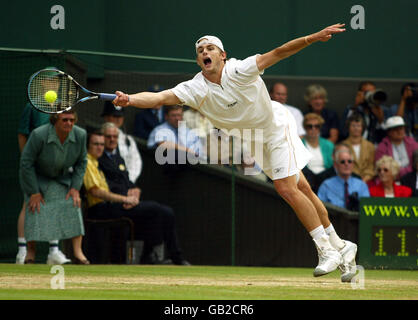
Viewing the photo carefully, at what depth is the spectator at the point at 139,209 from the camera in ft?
38.3

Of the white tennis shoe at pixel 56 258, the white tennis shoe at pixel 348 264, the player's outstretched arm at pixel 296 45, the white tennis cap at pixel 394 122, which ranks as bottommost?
the white tennis shoe at pixel 56 258

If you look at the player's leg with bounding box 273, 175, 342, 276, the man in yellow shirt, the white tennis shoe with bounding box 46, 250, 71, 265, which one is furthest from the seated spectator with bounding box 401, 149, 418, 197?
the white tennis shoe with bounding box 46, 250, 71, 265

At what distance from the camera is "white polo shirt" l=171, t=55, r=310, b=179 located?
8.26 metres

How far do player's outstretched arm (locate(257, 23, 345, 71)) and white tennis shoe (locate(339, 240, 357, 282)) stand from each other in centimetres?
188

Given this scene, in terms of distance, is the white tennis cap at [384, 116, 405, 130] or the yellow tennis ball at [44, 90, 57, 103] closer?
the yellow tennis ball at [44, 90, 57, 103]

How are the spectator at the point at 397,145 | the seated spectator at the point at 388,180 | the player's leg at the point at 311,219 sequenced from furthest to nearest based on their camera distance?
the spectator at the point at 397,145 → the seated spectator at the point at 388,180 → the player's leg at the point at 311,219

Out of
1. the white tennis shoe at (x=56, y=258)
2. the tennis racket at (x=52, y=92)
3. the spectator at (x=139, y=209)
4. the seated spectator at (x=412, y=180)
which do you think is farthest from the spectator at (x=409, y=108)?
the tennis racket at (x=52, y=92)

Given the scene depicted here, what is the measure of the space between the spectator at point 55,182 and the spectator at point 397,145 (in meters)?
4.45

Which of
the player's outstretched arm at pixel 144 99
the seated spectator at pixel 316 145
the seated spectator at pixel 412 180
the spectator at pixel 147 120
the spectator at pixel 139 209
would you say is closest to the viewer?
the player's outstretched arm at pixel 144 99

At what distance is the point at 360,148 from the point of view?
508 inches

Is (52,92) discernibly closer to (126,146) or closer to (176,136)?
(126,146)

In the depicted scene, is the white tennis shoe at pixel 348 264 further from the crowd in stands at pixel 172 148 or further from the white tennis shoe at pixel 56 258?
the white tennis shoe at pixel 56 258

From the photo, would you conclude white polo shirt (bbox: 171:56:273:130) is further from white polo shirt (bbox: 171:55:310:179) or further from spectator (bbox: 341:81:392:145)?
spectator (bbox: 341:81:392:145)

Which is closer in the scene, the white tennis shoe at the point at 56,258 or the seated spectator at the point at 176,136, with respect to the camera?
the white tennis shoe at the point at 56,258
